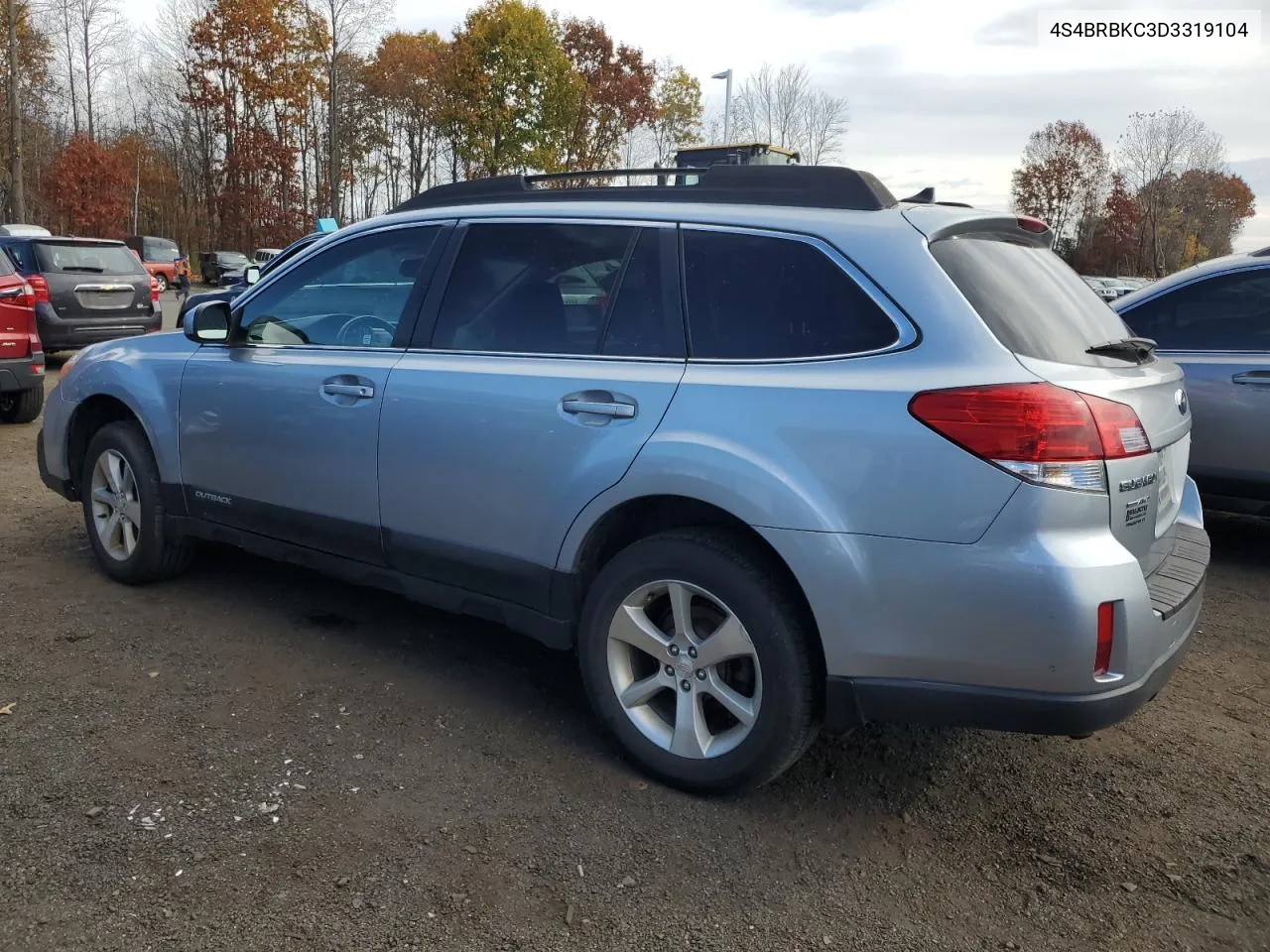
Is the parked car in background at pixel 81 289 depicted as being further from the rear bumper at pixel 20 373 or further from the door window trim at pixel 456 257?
the door window trim at pixel 456 257

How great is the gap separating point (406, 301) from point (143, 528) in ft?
5.92

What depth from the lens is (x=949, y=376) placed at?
8.54ft

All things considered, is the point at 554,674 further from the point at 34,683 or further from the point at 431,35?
the point at 431,35

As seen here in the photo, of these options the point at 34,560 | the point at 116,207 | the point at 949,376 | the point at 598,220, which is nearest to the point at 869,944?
the point at 949,376

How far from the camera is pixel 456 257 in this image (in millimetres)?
3730

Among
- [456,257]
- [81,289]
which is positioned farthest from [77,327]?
[456,257]

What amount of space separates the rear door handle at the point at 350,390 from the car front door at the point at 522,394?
13 cm

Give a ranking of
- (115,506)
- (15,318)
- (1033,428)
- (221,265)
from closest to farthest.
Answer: (1033,428) < (115,506) < (15,318) < (221,265)

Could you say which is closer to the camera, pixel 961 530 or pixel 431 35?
pixel 961 530

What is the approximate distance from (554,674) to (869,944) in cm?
179

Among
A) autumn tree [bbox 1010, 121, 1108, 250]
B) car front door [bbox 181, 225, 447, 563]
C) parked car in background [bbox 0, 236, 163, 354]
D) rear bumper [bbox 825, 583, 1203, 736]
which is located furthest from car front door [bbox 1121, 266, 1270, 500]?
autumn tree [bbox 1010, 121, 1108, 250]

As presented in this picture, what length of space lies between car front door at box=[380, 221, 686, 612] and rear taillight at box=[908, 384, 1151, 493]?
0.82 metres

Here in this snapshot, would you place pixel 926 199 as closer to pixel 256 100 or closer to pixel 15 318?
pixel 15 318

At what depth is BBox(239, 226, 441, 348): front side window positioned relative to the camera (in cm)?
388
